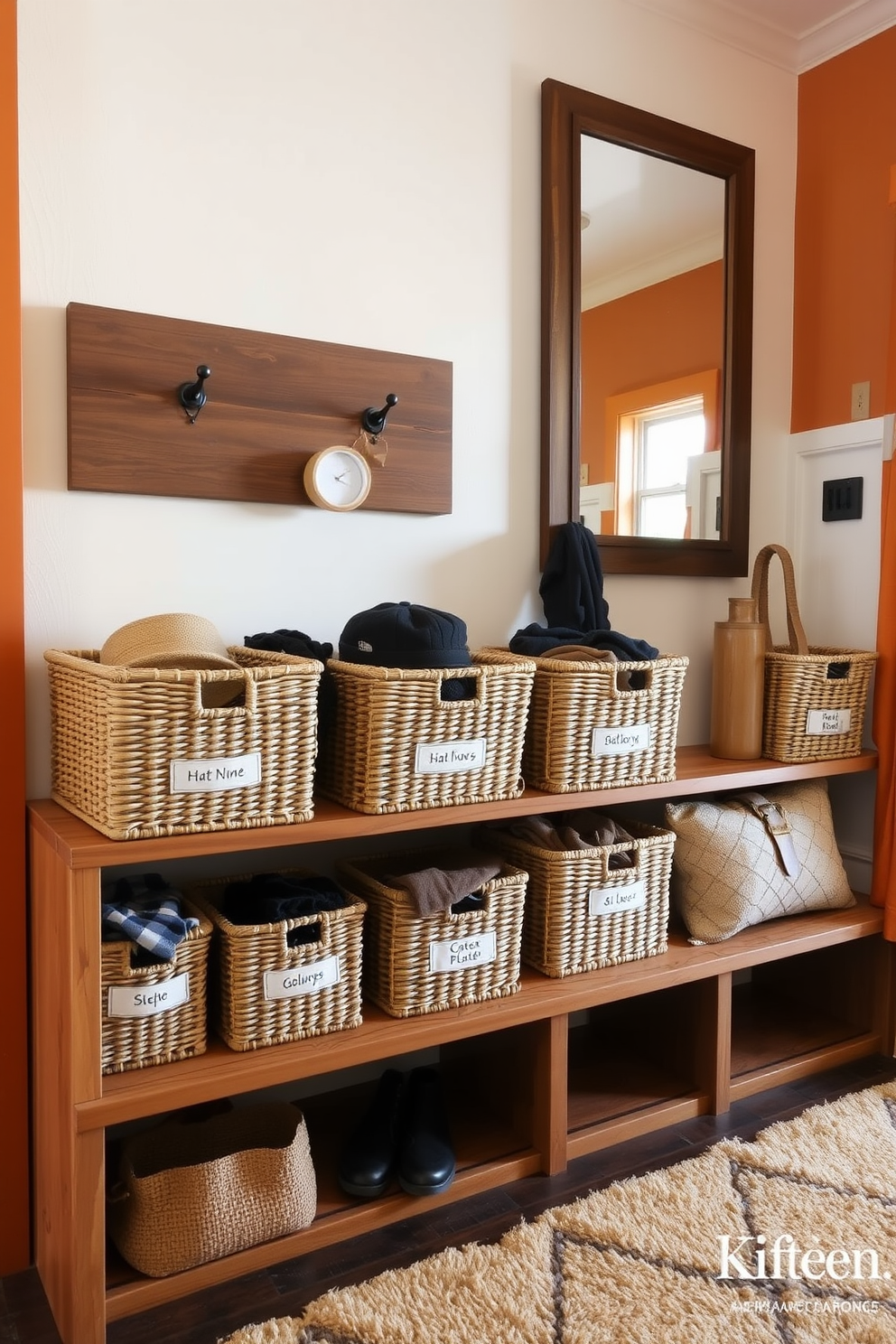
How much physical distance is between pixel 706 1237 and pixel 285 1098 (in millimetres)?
790

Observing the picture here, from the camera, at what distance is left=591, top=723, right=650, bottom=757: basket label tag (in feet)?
5.61

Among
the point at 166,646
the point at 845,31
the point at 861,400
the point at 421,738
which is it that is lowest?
the point at 421,738

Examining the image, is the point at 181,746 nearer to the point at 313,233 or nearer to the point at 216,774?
the point at 216,774

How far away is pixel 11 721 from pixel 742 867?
138 cm

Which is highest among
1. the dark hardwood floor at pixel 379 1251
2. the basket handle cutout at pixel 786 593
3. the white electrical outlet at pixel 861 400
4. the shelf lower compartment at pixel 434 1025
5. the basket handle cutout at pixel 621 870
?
the white electrical outlet at pixel 861 400

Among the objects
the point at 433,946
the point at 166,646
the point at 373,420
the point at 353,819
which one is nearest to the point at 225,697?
the point at 166,646

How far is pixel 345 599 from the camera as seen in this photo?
1839 mm

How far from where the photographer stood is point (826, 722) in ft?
6.90

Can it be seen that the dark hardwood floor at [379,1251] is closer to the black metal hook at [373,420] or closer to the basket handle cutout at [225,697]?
the basket handle cutout at [225,697]

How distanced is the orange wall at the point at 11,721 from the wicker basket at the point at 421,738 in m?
0.48

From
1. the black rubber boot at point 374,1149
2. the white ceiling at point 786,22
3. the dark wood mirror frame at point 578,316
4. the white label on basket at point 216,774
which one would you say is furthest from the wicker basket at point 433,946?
the white ceiling at point 786,22

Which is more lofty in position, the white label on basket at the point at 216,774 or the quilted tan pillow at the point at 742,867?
the white label on basket at the point at 216,774

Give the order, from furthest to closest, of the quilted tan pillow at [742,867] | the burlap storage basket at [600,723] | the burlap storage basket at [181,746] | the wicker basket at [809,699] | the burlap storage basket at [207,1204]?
the wicker basket at [809,699] → the quilted tan pillow at [742,867] → the burlap storage basket at [600,723] → the burlap storage basket at [207,1204] → the burlap storage basket at [181,746]

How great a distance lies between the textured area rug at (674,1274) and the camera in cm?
131
